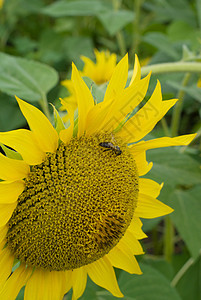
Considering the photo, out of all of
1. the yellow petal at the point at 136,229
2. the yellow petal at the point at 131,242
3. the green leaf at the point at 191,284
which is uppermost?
the yellow petal at the point at 136,229

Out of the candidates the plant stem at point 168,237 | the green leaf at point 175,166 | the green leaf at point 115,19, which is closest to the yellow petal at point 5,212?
the green leaf at point 175,166

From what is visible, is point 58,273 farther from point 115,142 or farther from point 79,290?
point 115,142

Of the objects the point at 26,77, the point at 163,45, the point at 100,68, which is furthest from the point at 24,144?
the point at 163,45

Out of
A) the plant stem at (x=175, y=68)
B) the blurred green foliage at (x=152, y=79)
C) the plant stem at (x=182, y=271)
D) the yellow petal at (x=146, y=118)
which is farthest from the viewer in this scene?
the plant stem at (x=182, y=271)

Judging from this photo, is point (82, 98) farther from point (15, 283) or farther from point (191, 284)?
point (191, 284)

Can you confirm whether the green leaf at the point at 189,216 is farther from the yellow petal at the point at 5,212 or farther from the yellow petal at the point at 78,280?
the yellow petal at the point at 5,212

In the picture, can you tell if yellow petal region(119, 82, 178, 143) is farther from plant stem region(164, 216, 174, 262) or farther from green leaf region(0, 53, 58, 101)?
plant stem region(164, 216, 174, 262)
